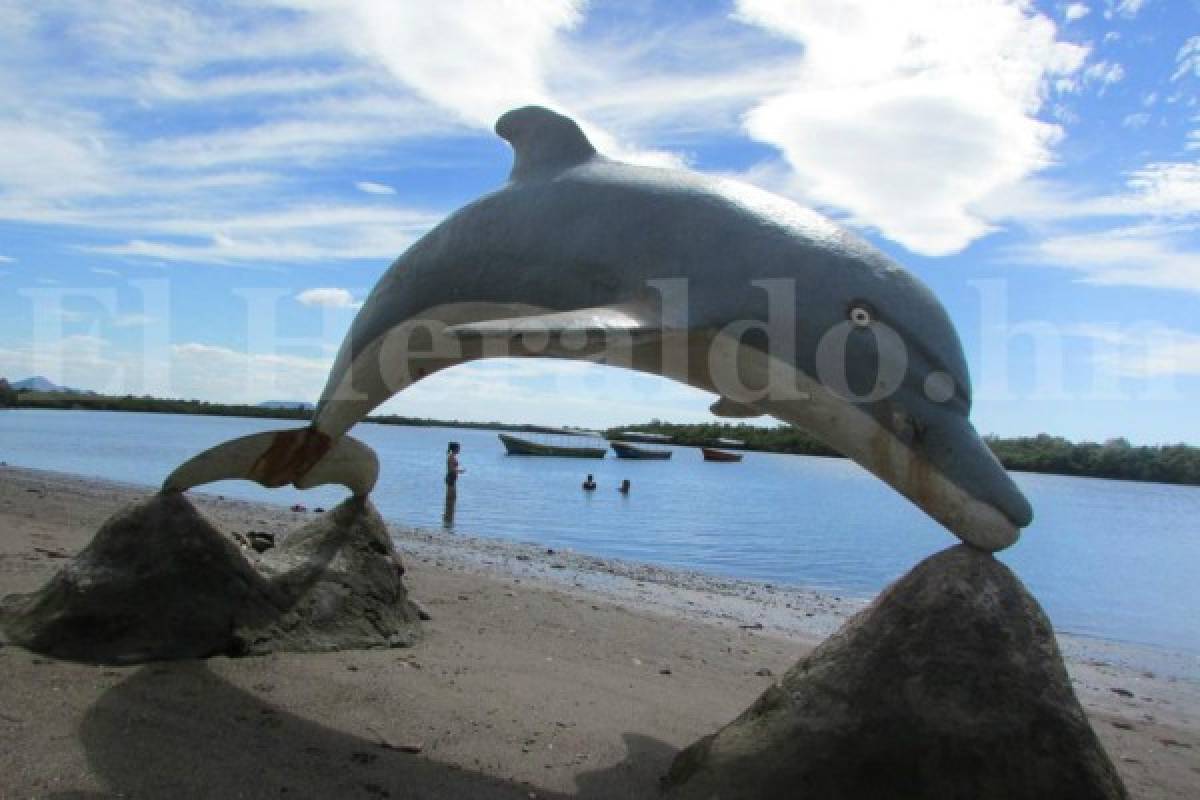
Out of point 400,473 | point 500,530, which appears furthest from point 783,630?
point 400,473

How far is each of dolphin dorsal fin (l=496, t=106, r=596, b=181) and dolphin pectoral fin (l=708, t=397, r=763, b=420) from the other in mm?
1346

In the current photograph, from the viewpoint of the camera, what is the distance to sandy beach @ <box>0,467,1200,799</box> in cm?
367

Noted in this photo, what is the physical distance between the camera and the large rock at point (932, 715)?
3.15 metres

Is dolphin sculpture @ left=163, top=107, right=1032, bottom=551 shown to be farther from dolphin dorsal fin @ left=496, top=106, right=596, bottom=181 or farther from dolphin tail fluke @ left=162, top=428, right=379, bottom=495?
dolphin tail fluke @ left=162, top=428, right=379, bottom=495

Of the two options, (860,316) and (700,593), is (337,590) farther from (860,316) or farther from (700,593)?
(700,593)

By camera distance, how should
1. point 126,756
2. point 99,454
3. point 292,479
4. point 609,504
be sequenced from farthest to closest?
point 99,454 → point 609,504 → point 292,479 → point 126,756

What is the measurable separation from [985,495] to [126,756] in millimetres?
3439

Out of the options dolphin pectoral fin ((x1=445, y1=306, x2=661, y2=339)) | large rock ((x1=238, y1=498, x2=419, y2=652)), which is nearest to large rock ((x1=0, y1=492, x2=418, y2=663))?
large rock ((x1=238, y1=498, x2=419, y2=652))

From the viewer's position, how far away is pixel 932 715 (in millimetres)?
3238

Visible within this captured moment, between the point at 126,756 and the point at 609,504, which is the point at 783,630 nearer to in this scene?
the point at 126,756

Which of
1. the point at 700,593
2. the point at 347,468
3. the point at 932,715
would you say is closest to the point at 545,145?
the point at 347,468

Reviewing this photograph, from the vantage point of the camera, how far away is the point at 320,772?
3.75 metres

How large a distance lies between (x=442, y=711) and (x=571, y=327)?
2276mm


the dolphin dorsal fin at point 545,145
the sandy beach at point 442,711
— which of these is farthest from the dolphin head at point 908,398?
the sandy beach at point 442,711
